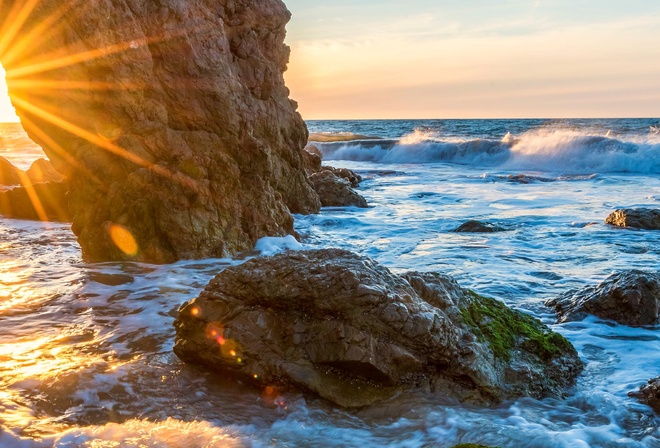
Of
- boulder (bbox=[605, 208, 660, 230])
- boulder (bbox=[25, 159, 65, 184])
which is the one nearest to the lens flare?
boulder (bbox=[605, 208, 660, 230])

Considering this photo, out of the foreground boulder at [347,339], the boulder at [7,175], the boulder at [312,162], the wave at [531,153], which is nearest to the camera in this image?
the foreground boulder at [347,339]

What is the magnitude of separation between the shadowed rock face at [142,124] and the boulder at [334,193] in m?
5.72

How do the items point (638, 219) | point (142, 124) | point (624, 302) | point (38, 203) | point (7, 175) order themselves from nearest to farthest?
point (624, 302) < point (142, 124) < point (638, 219) < point (38, 203) < point (7, 175)

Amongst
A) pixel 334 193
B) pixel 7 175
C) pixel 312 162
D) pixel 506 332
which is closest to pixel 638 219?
pixel 334 193

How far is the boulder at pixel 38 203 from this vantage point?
1169cm

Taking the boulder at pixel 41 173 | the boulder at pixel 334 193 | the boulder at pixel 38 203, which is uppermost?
the boulder at pixel 41 173

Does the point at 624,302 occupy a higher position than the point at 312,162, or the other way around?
the point at 312,162

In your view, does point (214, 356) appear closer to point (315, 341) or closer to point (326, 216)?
point (315, 341)

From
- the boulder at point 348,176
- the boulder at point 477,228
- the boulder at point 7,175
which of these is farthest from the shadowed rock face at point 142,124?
the boulder at point 348,176

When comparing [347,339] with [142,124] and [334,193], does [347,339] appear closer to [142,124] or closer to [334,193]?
[142,124]

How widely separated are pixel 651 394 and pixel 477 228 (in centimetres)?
724

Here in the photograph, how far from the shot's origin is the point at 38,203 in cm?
1184

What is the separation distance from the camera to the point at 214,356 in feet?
14.4

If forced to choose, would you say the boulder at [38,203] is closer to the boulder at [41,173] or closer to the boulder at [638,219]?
the boulder at [41,173]
